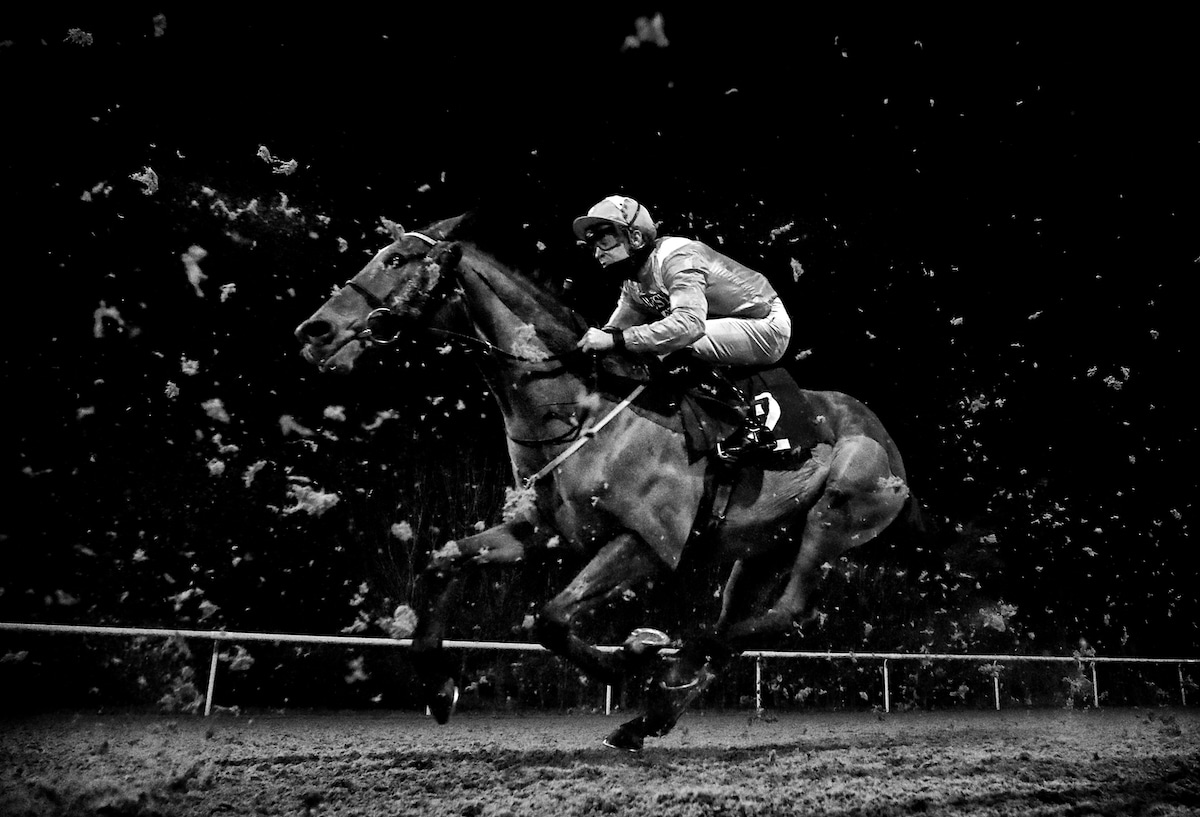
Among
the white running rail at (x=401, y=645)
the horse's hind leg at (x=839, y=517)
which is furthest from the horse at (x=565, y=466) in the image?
the white running rail at (x=401, y=645)

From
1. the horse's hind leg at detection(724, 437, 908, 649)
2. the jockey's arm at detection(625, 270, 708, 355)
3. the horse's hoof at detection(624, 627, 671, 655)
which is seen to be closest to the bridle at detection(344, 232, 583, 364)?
the jockey's arm at detection(625, 270, 708, 355)

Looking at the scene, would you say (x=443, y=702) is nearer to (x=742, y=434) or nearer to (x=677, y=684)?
(x=677, y=684)

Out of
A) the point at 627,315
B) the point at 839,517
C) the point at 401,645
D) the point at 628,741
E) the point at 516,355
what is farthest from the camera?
the point at 401,645

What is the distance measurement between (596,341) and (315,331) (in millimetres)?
1124

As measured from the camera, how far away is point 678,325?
3.56 metres

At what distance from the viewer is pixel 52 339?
206 inches

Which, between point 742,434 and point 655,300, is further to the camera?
point 655,300

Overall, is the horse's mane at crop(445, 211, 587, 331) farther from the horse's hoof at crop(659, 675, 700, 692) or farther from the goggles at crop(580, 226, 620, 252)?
the horse's hoof at crop(659, 675, 700, 692)

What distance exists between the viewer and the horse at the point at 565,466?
337 centimetres

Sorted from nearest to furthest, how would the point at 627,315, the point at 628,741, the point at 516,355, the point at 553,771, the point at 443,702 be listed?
1. the point at 553,771
2. the point at 443,702
3. the point at 628,741
4. the point at 516,355
5. the point at 627,315

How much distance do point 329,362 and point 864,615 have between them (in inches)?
268

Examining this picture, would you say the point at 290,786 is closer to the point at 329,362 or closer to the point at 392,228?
the point at 329,362

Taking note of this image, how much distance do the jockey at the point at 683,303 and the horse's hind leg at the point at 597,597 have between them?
65 cm

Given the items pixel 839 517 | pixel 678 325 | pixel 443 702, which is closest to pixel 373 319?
pixel 678 325
